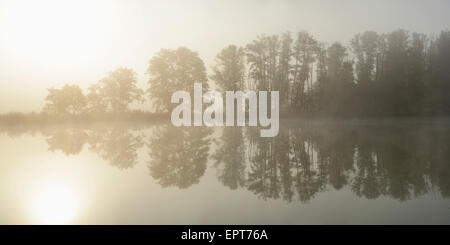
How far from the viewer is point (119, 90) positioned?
28.4 ft

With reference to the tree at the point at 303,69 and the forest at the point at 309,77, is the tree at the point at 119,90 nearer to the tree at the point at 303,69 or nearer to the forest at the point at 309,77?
the forest at the point at 309,77

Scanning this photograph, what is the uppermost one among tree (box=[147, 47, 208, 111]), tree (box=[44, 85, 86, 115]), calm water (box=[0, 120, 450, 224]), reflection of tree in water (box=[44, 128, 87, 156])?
tree (box=[147, 47, 208, 111])

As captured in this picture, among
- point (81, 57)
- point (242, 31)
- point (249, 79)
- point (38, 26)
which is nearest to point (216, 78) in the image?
point (249, 79)

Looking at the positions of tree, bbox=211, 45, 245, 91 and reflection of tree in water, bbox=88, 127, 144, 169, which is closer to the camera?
reflection of tree in water, bbox=88, 127, 144, 169

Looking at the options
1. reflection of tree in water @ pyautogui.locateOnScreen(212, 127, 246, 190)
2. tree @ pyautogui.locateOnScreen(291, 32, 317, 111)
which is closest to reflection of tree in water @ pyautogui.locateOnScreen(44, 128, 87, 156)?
A: reflection of tree in water @ pyautogui.locateOnScreen(212, 127, 246, 190)

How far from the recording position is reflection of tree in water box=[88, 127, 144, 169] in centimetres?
461

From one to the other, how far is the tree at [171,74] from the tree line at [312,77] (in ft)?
0.07

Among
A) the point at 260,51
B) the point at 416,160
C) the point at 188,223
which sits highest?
the point at 260,51

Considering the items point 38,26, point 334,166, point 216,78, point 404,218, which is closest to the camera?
point 404,218

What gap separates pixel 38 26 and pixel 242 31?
3941 millimetres

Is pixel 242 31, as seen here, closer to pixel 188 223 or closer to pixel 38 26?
pixel 38 26

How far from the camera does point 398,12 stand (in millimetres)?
7984

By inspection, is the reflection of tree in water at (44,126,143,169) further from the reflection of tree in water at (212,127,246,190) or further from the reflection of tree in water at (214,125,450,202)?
the reflection of tree in water at (214,125,450,202)

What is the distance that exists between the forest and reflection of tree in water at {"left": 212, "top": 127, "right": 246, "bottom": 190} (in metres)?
2.91
